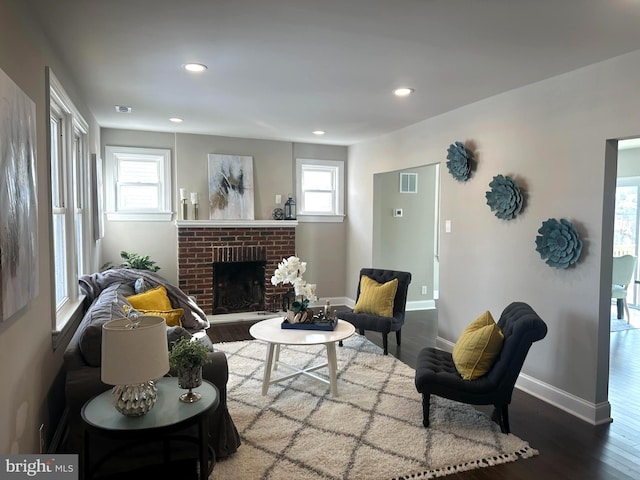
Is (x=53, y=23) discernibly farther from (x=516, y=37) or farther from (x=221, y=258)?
(x=221, y=258)

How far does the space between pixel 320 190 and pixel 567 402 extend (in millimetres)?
4324

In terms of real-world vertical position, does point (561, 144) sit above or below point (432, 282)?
above

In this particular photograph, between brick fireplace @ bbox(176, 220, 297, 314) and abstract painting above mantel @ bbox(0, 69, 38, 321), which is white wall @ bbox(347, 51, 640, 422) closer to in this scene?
brick fireplace @ bbox(176, 220, 297, 314)

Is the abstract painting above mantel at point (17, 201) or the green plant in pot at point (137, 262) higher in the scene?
the abstract painting above mantel at point (17, 201)

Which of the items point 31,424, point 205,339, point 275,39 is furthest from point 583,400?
point 31,424

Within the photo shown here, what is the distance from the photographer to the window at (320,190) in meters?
6.40

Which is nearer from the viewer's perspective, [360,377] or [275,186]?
[360,377]

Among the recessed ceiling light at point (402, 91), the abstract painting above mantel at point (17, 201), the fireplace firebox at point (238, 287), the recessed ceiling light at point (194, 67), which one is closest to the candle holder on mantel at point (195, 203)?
the fireplace firebox at point (238, 287)

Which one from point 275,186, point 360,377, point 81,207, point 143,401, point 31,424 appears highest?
point 275,186

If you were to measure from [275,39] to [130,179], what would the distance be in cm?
375

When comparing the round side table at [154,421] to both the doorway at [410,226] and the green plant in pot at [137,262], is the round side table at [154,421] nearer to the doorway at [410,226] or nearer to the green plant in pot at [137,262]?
the green plant in pot at [137,262]

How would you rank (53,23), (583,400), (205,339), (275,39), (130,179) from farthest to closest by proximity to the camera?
(130,179)
(205,339)
(583,400)
(275,39)
(53,23)

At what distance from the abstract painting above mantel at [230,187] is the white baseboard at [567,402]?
12.9 ft

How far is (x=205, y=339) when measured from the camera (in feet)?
10.9
